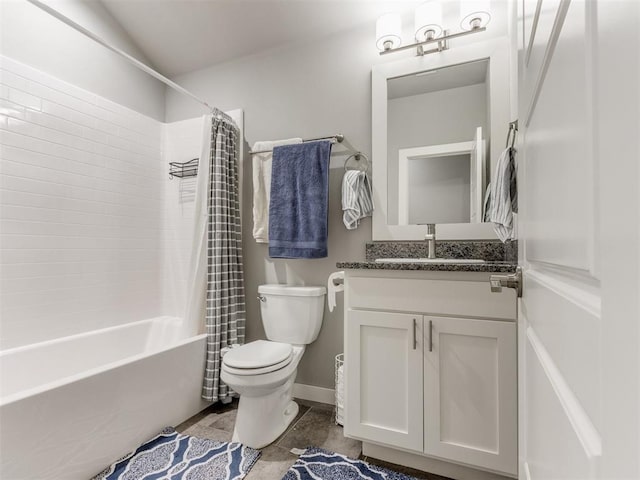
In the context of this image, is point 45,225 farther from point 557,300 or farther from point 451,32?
point 451,32

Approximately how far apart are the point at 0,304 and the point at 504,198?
2449 millimetres

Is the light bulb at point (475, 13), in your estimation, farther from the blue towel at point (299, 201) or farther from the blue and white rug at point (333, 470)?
the blue and white rug at point (333, 470)

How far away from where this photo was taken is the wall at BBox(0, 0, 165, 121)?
1803 mm

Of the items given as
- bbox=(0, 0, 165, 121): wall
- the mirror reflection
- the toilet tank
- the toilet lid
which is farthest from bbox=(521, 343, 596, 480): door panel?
bbox=(0, 0, 165, 121): wall

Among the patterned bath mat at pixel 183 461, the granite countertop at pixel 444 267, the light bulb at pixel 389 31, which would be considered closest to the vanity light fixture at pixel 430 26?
the light bulb at pixel 389 31

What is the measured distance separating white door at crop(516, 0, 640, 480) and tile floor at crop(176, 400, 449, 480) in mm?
1224

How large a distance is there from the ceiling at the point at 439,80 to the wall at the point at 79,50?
6.18 ft

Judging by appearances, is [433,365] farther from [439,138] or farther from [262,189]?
[262,189]

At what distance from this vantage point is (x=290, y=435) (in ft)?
5.56

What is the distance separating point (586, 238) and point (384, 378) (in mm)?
1259

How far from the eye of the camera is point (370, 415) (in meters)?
1.42

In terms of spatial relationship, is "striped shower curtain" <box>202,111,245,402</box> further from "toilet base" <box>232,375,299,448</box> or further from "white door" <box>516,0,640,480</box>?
"white door" <box>516,0,640,480</box>

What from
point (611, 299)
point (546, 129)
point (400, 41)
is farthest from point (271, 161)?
point (611, 299)

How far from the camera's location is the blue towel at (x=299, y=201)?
1.94 m
